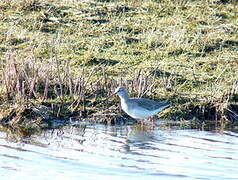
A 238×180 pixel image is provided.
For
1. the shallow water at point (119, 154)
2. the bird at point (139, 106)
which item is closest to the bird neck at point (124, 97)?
the bird at point (139, 106)

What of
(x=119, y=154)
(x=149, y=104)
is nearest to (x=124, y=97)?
(x=149, y=104)

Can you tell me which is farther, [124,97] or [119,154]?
[124,97]

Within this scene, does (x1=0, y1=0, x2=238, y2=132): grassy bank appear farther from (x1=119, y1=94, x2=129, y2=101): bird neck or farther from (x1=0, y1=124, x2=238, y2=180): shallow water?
(x1=0, y1=124, x2=238, y2=180): shallow water

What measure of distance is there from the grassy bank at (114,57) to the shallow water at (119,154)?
2.86 ft

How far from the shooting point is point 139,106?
13117 millimetres

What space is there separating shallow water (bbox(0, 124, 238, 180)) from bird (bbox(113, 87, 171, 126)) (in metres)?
0.28

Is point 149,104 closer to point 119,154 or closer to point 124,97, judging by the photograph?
point 124,97

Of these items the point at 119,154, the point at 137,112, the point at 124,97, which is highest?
the point at 124,97

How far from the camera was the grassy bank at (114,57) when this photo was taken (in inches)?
531

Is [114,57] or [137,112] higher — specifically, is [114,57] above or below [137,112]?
above

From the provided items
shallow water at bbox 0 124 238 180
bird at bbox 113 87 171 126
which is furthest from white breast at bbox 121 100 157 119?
shallow water at bbox 0 124 238 180

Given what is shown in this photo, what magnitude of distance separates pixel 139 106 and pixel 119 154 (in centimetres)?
209

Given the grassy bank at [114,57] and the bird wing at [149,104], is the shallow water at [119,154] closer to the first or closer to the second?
the bird wing at [149,104]

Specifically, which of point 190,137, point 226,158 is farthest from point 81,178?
point 190,137
